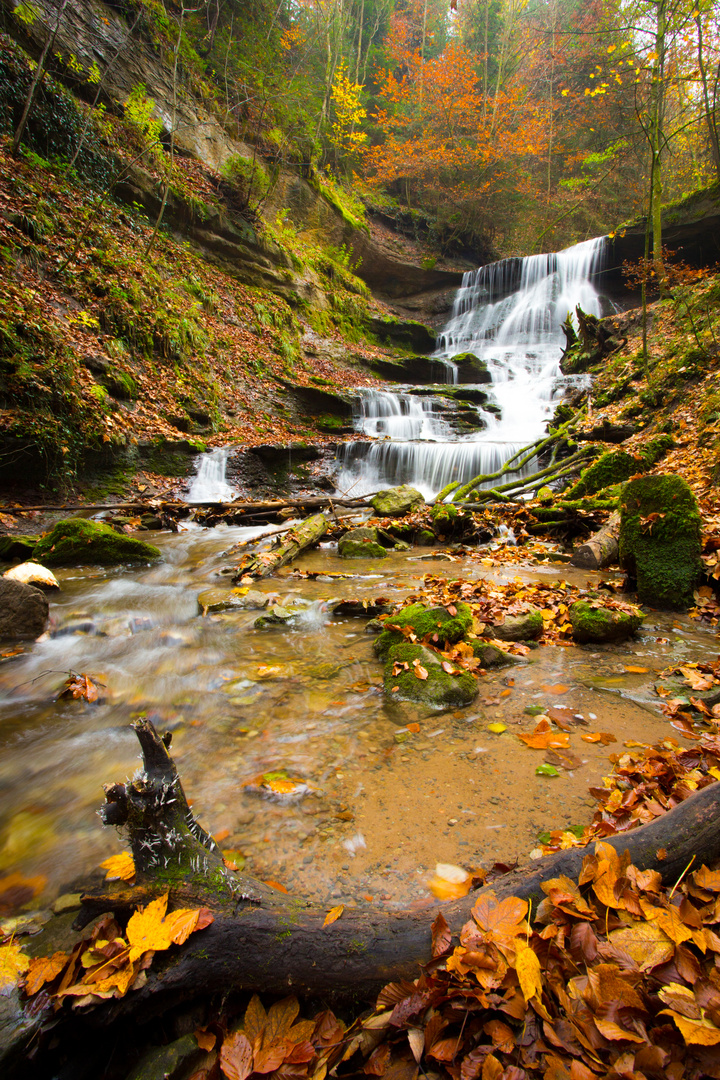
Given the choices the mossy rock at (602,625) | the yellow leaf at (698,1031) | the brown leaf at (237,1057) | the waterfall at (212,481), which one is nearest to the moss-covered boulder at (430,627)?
the mossy rock at (602,625)

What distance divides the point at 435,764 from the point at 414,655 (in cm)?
85

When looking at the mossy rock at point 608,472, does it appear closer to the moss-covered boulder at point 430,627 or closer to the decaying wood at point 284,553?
the decaying wood at point 284,553

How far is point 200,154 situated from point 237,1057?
72.5 ft

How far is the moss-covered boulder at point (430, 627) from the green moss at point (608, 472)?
5466mm

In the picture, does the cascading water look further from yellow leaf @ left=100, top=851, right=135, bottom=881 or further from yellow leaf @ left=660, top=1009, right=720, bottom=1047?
yellow leaf @ left=660, top=1009, right=720, bottom=1047

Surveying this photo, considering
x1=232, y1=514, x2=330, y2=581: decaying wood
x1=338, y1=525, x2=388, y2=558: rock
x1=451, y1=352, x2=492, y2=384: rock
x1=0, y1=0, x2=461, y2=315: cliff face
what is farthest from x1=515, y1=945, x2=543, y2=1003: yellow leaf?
x1=451, y1=352, x2=492, y2=384: rock

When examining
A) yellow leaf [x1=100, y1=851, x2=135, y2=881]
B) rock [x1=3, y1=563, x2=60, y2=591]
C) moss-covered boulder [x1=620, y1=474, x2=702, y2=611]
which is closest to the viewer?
yellow leaf [x1=100, y1=851, x2=135, y2=881]

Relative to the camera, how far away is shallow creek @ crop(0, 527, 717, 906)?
73.0 inches

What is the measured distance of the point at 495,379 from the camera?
63.8 ft

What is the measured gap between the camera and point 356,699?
299 cm

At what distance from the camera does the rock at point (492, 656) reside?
10.6 feet

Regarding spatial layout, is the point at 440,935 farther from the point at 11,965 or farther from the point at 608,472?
the point at 608,472

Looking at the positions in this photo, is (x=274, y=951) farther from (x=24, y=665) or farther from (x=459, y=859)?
(x=24, y=665)

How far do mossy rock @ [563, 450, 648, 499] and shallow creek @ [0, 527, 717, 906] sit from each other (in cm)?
460
